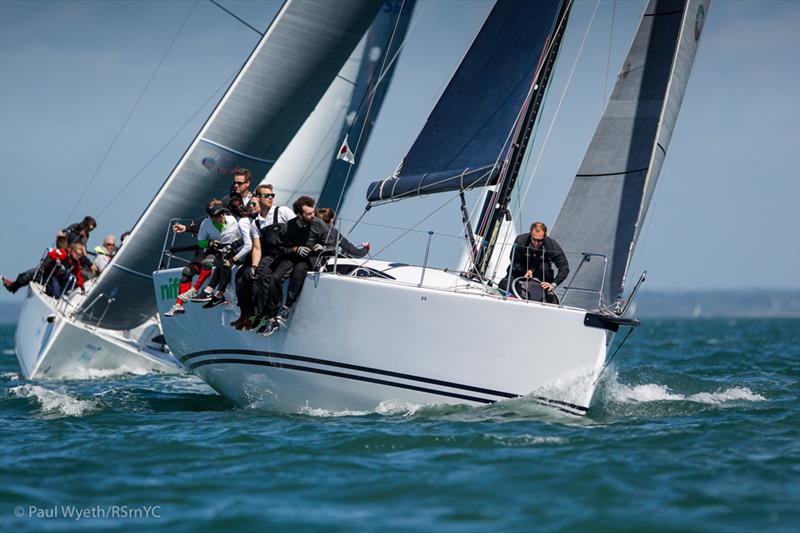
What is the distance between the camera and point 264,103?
13.6 metres

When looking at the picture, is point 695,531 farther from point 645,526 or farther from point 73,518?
point 73,518

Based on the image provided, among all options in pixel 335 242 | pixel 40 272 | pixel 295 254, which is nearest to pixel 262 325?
pixel 295 254

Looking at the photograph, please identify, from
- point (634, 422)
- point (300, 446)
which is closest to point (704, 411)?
point (634, 422)

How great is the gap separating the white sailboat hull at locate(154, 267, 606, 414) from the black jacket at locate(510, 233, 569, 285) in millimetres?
754

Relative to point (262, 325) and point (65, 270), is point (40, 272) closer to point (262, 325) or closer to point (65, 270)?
point (65, 270)

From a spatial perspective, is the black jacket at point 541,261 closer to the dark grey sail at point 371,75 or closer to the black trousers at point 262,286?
the black trousers at point 262,286

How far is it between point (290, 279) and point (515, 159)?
8.28 feet

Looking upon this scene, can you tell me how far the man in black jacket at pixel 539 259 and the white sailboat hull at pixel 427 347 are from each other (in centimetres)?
75

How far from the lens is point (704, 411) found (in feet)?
30.5

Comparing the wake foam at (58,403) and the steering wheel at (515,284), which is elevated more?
the steering wheel at (515,284)

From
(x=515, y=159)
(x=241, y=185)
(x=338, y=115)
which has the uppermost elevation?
(x=338, y=115)

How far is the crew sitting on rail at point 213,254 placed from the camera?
9695mm

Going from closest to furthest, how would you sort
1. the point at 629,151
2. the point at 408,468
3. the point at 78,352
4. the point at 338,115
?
the point at 408,468
the point at 629,151
the point at 78,352
the point at 338,115

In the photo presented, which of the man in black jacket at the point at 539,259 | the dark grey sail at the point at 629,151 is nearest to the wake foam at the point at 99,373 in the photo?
the dark grey sail at the point at 629,151
